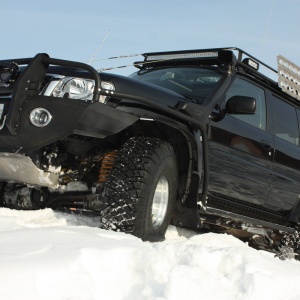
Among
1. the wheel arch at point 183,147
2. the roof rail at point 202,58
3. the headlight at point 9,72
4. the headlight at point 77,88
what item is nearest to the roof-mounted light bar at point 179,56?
the roof rail at point 202,58

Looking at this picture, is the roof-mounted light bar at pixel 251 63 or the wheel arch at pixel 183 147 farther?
the roof-mounted light bar at pixel 251 63

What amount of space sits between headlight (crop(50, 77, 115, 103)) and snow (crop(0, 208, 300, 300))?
39.9 inches

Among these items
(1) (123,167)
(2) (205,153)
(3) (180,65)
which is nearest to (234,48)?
(3) (180,65)

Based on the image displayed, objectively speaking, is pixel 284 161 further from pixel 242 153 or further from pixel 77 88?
pixel 77 88

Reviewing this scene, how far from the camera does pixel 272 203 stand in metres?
5.12

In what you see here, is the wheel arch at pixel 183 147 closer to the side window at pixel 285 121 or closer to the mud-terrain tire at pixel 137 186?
the mud-terrain tire at pixel 137 186

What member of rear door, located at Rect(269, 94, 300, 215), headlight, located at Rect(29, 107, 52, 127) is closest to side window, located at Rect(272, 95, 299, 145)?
rear door, located at Rect(269, 94, 300, 215)

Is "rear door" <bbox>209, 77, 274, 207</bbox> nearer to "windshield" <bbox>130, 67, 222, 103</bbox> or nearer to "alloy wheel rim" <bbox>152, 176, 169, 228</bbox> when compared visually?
"windshield" <bbox>130, 67, 222, 103</bbox>

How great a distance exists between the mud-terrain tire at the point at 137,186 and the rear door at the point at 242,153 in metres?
0.63

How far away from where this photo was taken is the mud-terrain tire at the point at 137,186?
134 inches

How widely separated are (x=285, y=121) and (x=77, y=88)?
2896 millimetres

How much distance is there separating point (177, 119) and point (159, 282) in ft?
5.78

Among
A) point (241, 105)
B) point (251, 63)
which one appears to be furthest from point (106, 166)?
point (251, 63)

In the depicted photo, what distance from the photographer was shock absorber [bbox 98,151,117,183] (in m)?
3.74
